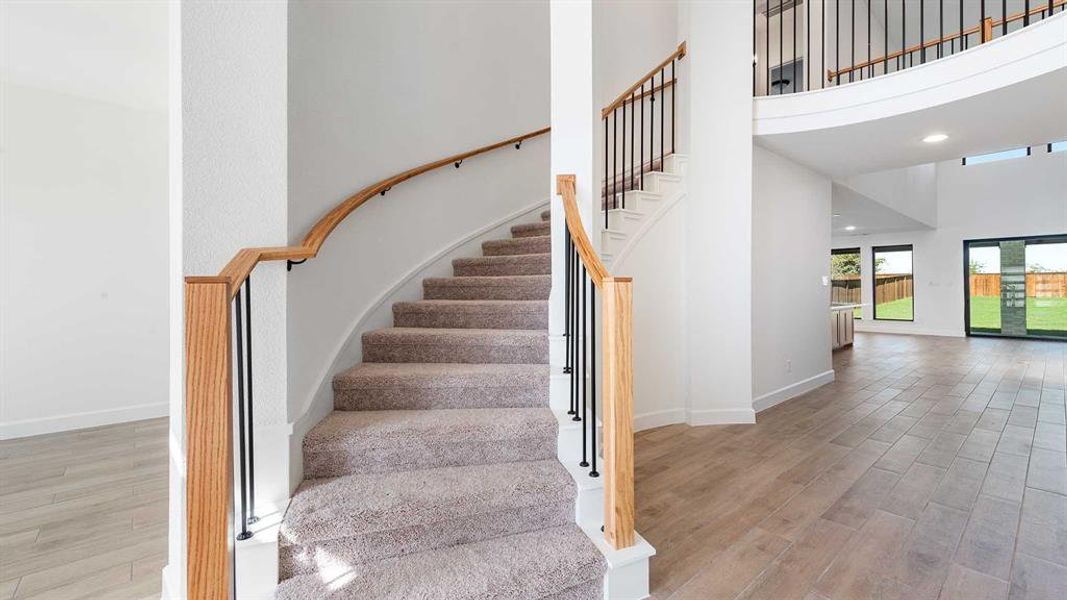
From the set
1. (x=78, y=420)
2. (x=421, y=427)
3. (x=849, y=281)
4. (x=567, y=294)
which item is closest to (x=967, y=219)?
(x=849, y=281)

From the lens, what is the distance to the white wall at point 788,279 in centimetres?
411

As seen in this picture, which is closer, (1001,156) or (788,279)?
(788,279)

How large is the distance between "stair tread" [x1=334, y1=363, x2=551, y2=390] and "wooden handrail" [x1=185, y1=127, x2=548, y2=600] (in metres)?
0.92

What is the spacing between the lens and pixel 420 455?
6.42 feet

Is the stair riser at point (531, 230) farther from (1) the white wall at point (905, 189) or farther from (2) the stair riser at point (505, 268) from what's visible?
(1) the white wall at point (905, 189)

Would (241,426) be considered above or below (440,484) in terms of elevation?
above

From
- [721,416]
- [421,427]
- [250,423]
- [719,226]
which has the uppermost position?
[719,226]

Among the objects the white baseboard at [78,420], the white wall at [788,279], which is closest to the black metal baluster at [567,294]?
the white wall at [788,279]

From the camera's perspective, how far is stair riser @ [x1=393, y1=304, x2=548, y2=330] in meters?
2.86

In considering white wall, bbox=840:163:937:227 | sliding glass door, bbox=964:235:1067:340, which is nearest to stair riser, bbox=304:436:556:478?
white wall, bbox=840:163:937:227

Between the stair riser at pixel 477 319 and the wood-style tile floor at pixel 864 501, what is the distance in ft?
3.89

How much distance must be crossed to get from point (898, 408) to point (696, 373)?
2.13m

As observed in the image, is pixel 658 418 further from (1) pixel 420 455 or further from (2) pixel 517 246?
(1) pixel 420 455

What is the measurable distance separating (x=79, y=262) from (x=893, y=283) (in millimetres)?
13992
